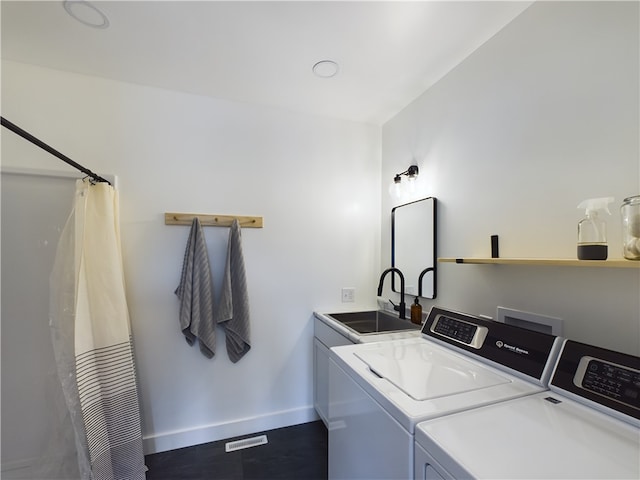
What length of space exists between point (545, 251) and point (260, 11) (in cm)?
170

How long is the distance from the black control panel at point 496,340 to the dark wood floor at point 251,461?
1.16 meters

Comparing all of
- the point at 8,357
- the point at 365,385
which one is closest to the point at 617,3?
the point at 365,385

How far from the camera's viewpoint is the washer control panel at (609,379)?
0.76m

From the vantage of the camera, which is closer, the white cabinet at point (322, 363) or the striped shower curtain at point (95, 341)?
the striped shower curtain at point (95, 341)

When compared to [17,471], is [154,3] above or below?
above

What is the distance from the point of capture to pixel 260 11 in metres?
1.31

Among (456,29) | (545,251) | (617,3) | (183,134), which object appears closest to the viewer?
(617,3)

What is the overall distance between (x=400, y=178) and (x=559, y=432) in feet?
5.74

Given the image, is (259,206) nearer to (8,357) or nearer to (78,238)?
(78,238)

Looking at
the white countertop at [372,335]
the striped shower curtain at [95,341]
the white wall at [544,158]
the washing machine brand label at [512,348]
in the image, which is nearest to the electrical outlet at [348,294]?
the white countertop at [372,335]

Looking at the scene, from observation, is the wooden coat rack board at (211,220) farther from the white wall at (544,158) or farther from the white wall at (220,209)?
the white wall at (544,158)

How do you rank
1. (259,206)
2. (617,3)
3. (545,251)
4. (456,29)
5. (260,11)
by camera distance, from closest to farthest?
(617,3) < (545,251) < (260,11) < (456,29) < (259,206)

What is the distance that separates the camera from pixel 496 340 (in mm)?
1135

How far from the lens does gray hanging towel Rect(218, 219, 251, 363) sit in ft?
6.41
